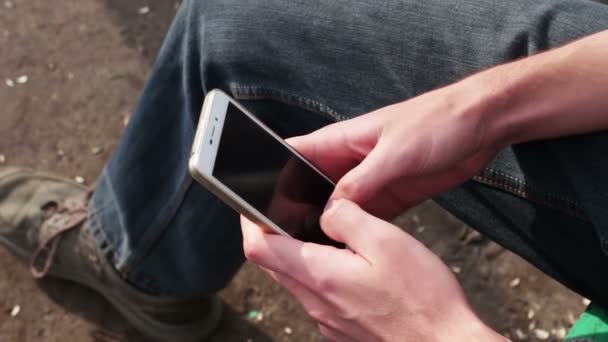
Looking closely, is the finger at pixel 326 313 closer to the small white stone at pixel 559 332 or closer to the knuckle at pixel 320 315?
the knuckle at pixel 320 315

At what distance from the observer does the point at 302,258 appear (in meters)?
0.62

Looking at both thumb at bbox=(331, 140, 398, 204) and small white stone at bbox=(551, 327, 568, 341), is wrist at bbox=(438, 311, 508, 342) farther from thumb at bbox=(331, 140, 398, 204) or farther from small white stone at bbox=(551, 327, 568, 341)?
→ small white stone at bbox=(551, 327, 568, 341)

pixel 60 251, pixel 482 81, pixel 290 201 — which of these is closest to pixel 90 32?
pixel 60 251

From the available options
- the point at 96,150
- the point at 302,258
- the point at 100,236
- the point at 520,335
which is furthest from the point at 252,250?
the point at 96,150

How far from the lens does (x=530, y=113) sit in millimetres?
656

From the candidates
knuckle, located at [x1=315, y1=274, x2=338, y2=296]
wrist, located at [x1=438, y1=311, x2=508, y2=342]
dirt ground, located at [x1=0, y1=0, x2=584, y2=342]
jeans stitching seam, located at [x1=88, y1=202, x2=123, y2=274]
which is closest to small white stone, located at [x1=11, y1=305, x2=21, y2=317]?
dirt ground, located at [x1=0, y1=0, x2=584, y2=342]

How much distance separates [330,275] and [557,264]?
27 centimetres

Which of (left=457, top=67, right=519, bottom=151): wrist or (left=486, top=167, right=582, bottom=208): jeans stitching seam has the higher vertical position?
(left=457, top=67, right=519, bottom=151): wrist

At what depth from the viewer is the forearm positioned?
2.07 ft

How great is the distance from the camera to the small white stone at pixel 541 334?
119 cm

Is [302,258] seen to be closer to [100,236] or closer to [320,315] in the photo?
[320,315]

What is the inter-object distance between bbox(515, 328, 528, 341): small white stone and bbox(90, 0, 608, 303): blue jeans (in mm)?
550

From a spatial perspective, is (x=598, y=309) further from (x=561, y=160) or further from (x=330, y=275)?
(x=330, y=275)

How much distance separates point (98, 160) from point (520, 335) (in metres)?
0.97
